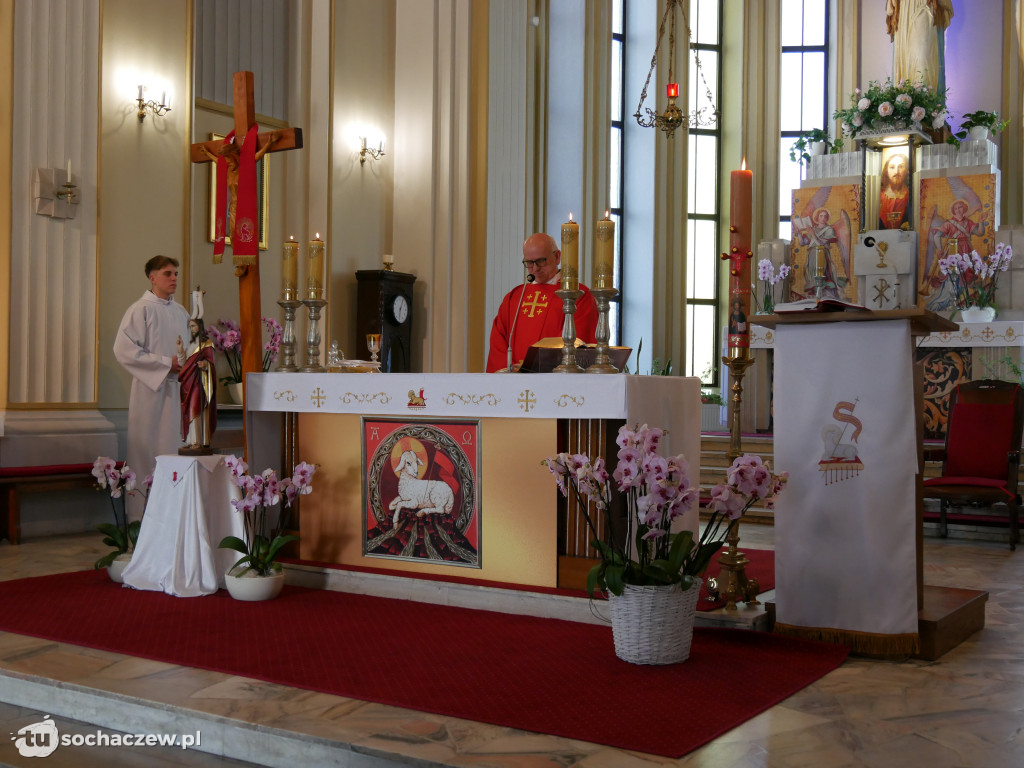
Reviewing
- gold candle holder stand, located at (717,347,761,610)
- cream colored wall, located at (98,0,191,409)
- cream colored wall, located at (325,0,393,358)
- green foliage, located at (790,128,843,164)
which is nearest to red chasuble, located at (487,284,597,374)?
gold candle holder stand, located at (717,347,761,610)

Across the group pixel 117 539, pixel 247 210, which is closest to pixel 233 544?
pixel 117 539

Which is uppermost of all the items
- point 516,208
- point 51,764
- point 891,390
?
point 516,208

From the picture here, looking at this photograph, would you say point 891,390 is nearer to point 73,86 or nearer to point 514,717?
point 514,717

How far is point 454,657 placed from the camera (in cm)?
358

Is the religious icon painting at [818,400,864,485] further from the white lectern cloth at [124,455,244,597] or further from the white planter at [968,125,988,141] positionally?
the white planter at [968,125,988,141]

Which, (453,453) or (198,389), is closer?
(453,453)

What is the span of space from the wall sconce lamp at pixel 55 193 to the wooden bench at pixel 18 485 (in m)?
1.72

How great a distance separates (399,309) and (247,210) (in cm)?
405

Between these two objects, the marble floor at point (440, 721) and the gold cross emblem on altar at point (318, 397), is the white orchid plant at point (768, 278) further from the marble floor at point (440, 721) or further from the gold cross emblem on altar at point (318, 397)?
the marble floor at point (440, 721)

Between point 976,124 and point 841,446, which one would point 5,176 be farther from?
point 976,124

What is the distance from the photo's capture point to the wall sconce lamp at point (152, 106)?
7527mm

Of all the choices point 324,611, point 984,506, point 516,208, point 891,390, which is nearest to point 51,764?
point 324,611

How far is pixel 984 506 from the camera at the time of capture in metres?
7.91

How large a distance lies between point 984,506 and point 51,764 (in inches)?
279
